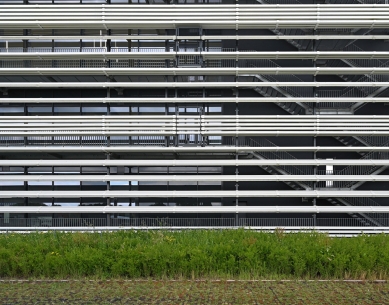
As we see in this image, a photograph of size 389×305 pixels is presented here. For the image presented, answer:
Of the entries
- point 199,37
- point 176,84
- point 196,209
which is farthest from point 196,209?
point 199,37

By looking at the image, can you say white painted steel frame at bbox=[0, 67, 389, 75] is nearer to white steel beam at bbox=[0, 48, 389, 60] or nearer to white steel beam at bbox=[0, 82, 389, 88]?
white steel beam at bbox=[0, 82, 389, 88]

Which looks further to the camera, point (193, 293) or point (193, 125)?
point (193, 125)

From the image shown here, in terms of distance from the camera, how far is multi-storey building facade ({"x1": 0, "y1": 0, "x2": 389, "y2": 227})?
20.6 m

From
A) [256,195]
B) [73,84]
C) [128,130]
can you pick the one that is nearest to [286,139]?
[256,195]

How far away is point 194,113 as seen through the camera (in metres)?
22.5

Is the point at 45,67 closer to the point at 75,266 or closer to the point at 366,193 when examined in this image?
the point at 75,266

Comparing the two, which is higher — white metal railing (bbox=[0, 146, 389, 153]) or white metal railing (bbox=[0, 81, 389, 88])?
white metal railing (bbox=[0, 81, 389, 88])

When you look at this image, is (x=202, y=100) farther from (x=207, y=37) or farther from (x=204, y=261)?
(x=204, y=261)

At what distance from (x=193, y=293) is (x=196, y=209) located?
10.4m

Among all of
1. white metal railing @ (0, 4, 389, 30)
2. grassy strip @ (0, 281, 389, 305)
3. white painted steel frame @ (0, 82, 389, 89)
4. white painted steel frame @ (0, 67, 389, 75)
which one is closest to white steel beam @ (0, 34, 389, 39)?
white metal railing @ (0, 4, 389, 30)

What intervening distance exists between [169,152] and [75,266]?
10.9 metres

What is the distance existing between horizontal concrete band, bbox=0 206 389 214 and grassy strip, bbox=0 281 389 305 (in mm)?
9359

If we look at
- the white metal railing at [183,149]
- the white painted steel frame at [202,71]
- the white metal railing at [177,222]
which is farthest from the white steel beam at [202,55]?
the white metal railing at [177,222]

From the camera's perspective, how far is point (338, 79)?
73.7 feet
